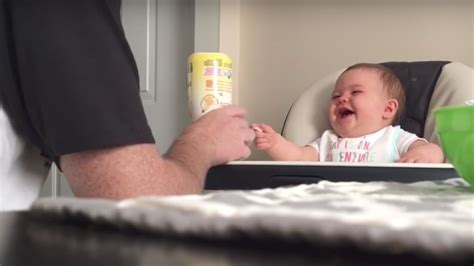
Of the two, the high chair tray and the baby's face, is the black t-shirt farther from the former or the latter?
the baby's face

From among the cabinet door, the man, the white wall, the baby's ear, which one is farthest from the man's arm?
the cabinet door

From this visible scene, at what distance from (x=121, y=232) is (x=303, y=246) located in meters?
0.10

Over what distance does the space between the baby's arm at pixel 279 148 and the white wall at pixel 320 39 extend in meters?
0.48

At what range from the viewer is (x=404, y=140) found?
142cm

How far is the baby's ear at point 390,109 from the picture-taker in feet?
4.95

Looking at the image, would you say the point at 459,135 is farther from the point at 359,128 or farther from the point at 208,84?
the point at 359,128

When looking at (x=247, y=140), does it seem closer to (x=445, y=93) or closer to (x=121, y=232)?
(x=445, y=93)

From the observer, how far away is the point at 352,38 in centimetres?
192

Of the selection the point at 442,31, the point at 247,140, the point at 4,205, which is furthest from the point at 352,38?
the point at 4,205

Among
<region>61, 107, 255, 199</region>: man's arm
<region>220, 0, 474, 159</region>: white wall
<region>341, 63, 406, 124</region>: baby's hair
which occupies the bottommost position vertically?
<region>61, 107, 255, 199</region>: man's arm

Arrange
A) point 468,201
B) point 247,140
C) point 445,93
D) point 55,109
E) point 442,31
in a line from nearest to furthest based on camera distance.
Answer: point 468,201 < point 55,109 < point 247,140 < point 445,93 < point 442,31

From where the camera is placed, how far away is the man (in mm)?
793

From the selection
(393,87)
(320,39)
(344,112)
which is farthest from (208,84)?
(320,39)

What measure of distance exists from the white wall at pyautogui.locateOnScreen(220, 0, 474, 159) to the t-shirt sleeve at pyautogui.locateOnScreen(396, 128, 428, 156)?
47 centimetres
